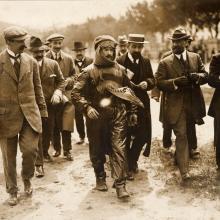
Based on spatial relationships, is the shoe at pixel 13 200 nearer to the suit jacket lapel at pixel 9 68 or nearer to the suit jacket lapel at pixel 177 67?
the suit jacket lapel at pixel 9 68

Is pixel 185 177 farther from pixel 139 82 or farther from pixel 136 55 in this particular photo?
pixel 136 55

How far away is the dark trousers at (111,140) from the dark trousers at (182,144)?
973 mm

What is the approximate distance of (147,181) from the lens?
7.54 m

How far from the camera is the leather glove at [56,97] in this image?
8.11 meters

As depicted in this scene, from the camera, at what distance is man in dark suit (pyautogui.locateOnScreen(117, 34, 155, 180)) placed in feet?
25.1

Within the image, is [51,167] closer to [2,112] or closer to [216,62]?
[2,112]

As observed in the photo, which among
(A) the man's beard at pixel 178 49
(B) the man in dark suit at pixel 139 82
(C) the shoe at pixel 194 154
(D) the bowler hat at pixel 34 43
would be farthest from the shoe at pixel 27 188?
(C) the shoe at pixel 194 154

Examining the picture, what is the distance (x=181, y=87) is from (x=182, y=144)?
2.79 ft

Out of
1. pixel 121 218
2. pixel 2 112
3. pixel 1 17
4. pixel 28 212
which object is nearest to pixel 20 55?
pixel 2 112

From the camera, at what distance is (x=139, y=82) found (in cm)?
777

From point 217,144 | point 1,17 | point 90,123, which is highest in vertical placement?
point 1,17

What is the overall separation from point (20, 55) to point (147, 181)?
2688mm

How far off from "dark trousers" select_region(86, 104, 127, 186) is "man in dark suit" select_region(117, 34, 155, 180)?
2.73 ft

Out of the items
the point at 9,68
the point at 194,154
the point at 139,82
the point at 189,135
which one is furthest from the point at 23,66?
the point at 194,154
